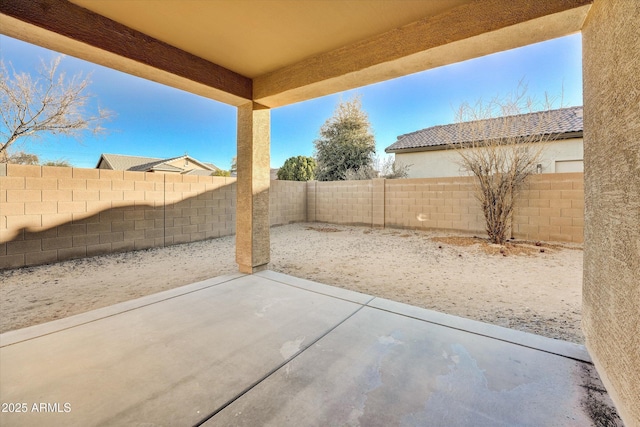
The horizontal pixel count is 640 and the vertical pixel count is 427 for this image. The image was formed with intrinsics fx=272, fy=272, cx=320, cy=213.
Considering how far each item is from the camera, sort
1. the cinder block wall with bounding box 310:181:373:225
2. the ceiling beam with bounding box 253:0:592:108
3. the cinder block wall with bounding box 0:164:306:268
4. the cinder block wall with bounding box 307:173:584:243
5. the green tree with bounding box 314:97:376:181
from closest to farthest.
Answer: the ceiling beam with bounding box 253:0:592:108 → the cinder block wall with bounding box 0:164:306:268 → the cinder block wall with bounding box 307:173:584:243 → the cinder block wall with bounding box 310:181:373:225 → the green tree with bounding box 314:97:376:181

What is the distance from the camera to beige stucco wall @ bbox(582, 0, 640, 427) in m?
1.06

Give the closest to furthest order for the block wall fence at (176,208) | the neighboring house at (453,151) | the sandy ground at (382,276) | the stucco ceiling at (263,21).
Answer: the stucco ceiling at (263,21)
the sandy ground at (382,276)
the block wall fence at (176,208)
the neighboring house at (453,151)

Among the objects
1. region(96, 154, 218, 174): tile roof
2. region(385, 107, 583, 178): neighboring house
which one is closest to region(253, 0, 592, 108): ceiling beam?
region(385, 107, 583, 178): neighboring house

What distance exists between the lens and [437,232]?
7.58 metres

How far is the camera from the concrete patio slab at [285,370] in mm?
1275

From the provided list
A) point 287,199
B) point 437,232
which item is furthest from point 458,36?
point 287,199

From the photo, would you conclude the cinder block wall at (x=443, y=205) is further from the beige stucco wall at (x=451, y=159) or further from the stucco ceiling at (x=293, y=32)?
the stucco ceiling at (x=293, y=32)

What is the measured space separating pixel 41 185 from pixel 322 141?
1239cm

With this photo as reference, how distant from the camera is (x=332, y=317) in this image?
230cm

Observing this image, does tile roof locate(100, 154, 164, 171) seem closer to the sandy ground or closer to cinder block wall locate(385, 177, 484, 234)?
the sandy ground

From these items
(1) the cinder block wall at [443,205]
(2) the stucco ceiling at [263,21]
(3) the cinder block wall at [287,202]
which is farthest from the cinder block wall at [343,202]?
(2) the stucco ceiling at [263,21]

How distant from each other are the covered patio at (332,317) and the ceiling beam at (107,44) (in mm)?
11

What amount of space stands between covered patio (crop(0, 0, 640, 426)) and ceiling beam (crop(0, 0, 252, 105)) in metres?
0.01

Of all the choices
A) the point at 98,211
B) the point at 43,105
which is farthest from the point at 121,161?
the point at 98,211
